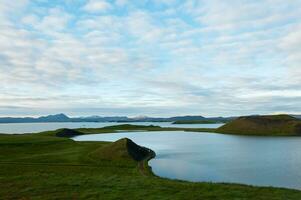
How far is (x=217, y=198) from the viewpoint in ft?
99.2

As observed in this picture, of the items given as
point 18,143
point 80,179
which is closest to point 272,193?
point 80,179

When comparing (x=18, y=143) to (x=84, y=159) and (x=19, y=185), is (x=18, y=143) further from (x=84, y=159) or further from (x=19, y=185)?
(x=19, y=185)

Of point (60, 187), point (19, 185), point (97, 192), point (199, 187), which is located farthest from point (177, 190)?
point (19, 185)

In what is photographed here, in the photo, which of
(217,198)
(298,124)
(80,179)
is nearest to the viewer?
(217,198)

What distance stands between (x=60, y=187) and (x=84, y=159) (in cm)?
3866

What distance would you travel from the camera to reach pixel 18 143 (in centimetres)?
9931

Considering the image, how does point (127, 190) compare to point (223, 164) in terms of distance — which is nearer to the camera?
point (127, 190)

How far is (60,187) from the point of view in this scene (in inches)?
1374

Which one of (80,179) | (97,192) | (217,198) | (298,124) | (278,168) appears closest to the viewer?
(217,198)

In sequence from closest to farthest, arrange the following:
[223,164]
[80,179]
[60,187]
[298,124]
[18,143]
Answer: [60,187], [80,179], [223,164], [18,143], [298,124]

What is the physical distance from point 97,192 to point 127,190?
10.3 feet

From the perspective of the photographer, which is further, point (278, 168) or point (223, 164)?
point (223, 164)

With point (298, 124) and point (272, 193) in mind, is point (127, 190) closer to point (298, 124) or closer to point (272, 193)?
point (272, 193)

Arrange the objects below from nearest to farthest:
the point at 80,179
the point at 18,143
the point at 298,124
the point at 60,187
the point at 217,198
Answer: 1. the point at 217,198
2. the point at 60,187
3. the point at 80,179
4. the point at 18,143
5. the point at 298,124
